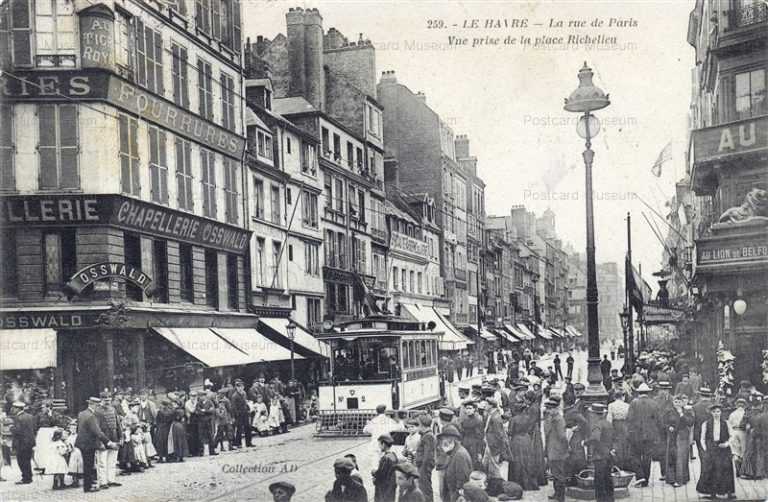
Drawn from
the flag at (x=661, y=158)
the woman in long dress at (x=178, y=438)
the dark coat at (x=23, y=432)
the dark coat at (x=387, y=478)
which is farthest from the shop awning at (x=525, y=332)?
the dark coat at (x=387, y=478)

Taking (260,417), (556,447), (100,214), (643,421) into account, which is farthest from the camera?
(260,417)

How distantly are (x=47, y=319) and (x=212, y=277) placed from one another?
7037 millimetres

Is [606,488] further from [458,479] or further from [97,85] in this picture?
[97,85]

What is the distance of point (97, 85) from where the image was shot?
16391mm

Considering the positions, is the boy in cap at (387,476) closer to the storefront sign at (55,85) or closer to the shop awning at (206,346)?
the shop awning at (206,346)

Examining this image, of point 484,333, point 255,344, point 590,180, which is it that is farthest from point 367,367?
point 484,333

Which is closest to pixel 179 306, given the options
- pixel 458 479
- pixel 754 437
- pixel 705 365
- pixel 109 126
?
pixel 109 126

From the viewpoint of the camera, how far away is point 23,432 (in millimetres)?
13594

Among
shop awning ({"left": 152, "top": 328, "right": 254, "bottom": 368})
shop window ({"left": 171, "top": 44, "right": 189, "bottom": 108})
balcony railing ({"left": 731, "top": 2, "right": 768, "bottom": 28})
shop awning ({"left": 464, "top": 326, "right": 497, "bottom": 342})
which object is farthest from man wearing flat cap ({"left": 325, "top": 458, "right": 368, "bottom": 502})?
shop awning ({"left": 464, "top": 326, "right": 497, "bottom": 342})

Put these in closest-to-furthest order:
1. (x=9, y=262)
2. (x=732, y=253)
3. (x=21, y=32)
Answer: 1. (x=21, y=32)
2. (x=9, y=262)
3. (x=732, y=253)

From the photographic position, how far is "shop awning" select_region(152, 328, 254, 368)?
18.6m

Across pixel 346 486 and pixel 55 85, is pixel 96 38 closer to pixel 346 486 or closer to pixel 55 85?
pixel 55 85

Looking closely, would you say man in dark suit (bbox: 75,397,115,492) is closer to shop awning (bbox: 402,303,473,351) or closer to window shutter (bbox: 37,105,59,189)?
window shutter (bbox: 37,105,59,189)

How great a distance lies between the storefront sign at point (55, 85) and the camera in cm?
1560
